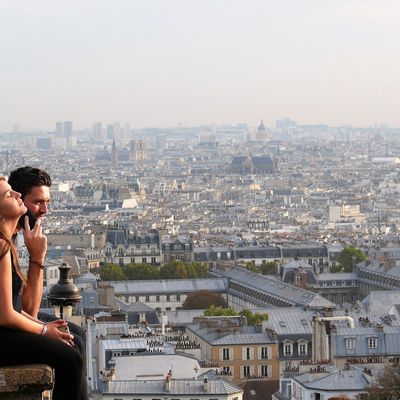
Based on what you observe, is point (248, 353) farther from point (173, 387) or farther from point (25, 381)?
point (25, 381)

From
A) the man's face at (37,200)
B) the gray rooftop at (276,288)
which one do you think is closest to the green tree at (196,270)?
the gray rooftop at (276,288)

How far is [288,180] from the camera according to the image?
180m

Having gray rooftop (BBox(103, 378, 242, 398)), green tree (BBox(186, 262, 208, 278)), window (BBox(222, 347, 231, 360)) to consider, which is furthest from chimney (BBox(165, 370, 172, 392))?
green tree (BBox(186, 262, 208, 278))

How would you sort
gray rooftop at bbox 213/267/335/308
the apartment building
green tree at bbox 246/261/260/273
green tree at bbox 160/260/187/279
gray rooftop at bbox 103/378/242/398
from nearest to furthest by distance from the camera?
gray rooftop at bbox 103/378/242/398 < the apartment building < gray rooftop at bbox 213/267/335/308 < green tree at bbox 160/260/187/279 < green tree at bbox 246/261/260/273

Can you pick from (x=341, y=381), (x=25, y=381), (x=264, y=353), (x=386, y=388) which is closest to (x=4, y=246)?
(x=25, y=381)

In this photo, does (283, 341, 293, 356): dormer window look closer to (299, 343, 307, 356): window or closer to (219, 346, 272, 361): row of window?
(299, 343, 307, 356): window

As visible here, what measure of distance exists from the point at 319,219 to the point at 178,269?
61.6 meters

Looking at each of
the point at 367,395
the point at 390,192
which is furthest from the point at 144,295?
the point at 390,192

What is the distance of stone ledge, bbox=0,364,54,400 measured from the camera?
5977 millimetres

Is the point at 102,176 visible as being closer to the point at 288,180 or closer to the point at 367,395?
the point at 288,180

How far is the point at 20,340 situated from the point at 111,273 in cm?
5362

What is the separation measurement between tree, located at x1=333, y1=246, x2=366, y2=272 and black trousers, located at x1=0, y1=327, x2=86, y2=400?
2224 inches

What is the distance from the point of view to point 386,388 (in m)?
21.2

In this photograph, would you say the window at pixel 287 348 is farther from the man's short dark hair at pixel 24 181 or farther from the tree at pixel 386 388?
the man's short dark hair at pixel 24 181
